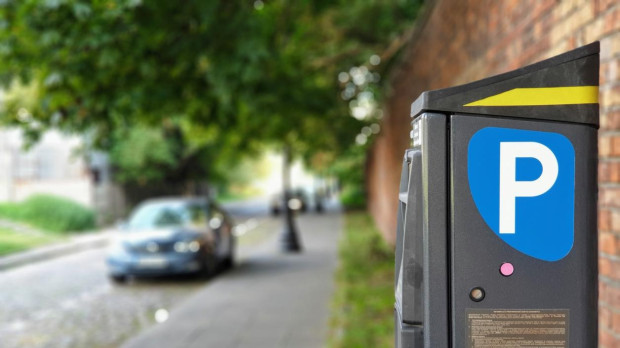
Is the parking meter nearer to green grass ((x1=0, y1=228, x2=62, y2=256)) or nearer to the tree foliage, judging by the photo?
the tree foliage

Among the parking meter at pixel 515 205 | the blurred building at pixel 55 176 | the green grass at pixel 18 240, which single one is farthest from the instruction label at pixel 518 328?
the blurred building at pixel 55 176

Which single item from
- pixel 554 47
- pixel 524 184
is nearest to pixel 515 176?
pixel 524 184

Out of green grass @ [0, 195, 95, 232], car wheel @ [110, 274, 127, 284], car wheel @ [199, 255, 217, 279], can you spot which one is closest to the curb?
green grass @ [0, 195, 95, 232]

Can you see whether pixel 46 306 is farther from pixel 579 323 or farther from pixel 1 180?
pixel 1 180

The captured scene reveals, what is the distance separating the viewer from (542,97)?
1780mm

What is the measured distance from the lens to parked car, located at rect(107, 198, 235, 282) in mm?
10625

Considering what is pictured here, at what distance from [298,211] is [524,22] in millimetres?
31046

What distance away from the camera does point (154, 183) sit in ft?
103

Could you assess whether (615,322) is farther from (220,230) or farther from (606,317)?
(220,230)

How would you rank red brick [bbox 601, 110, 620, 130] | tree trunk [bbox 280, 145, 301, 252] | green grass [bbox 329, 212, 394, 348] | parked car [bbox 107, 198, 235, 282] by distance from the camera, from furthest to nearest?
1. tree trunk [bbox 280, 145, 301, 252]
2. parked car [bbox 107, 198, 235, 282]
3. green grass [bbox 329, 212, 394, 348]
4. red brick [bbox 601, 110, 620, 130]

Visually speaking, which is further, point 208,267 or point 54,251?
point 54,251

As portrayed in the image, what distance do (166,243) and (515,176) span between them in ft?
31.2

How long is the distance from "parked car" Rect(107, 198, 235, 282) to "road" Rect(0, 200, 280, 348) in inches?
13.6

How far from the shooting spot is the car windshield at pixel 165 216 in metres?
11.2
